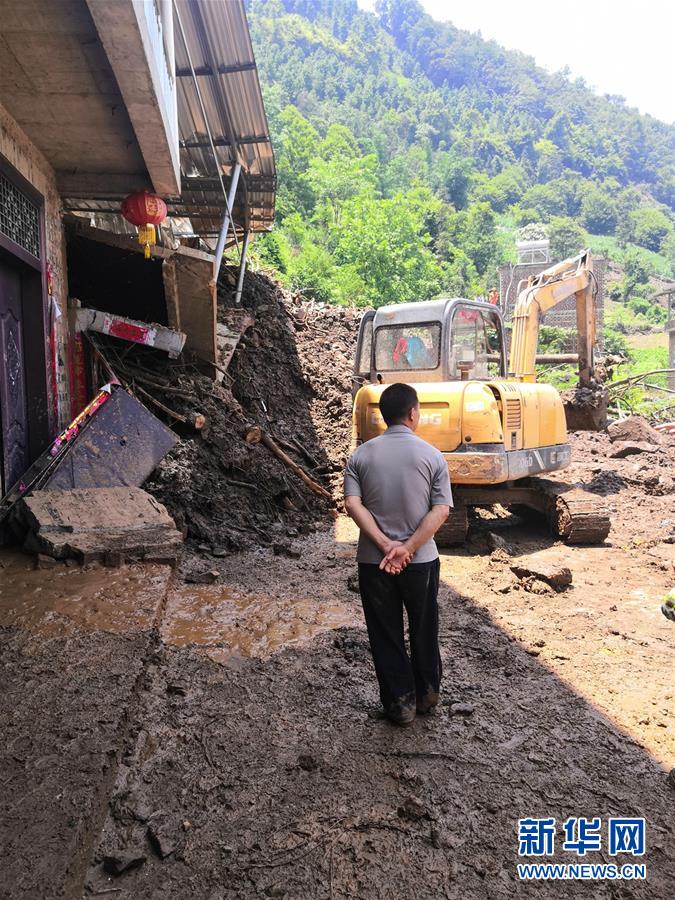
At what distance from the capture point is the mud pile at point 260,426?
23.3 ft

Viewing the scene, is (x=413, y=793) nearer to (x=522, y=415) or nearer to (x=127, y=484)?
(x=127, y=484)

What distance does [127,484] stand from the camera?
6215 mm

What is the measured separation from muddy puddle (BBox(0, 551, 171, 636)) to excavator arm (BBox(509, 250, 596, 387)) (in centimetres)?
625

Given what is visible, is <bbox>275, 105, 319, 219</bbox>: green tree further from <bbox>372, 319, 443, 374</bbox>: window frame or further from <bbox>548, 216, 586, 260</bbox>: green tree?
<bbox>372, 319, 443, 374</bbox>: window frame

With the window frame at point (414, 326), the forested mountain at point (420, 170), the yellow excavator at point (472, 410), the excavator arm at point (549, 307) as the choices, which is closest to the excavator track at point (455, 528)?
the yellow excavator at point (472, 410)

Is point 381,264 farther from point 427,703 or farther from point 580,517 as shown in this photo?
point 427,703

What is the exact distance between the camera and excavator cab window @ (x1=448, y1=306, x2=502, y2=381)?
7258 mm

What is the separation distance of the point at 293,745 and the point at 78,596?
6.16 feet

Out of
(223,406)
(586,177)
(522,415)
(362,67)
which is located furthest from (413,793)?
(362,67)

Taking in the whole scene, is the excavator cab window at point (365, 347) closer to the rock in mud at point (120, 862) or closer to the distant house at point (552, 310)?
the rock in mud at point (120, 862)

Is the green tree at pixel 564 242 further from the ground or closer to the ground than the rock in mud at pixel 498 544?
further from the ground

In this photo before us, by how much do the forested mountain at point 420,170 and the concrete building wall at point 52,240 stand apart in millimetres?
21424

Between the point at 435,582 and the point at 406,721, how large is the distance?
2.32 feet

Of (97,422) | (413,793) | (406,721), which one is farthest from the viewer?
(97,422)
